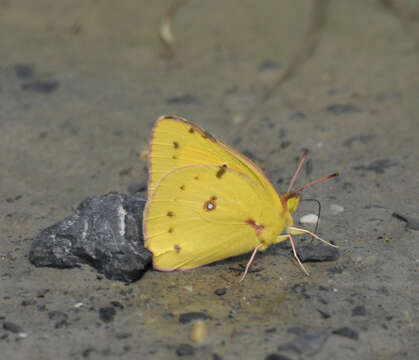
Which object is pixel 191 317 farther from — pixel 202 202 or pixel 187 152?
pixel 187 152

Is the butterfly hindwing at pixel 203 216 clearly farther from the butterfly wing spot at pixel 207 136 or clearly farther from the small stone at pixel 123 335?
the small stone at pixel 123 335

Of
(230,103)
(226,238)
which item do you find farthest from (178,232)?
(230,103)

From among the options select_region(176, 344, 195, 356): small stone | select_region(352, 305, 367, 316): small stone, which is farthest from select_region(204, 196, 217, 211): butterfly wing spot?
select_region(352, 305, 367, 316): small stone

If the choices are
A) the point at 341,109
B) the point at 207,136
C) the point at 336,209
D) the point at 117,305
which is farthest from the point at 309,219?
the point at 341,109

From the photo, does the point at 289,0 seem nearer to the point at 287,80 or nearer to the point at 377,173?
the point at 287,80

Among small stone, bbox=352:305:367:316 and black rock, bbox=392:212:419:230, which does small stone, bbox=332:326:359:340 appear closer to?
small stone, bbox=352:305:367:316

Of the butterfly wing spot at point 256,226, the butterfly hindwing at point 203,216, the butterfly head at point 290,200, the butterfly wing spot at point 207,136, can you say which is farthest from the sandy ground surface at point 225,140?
the butterfly wing spot at point 207,136
